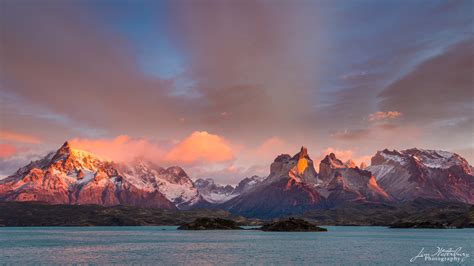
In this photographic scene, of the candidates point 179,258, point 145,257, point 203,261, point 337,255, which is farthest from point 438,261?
point 145,257

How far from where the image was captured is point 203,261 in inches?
6442

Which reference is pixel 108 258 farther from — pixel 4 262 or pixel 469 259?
pixel 469 259

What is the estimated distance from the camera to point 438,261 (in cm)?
15925

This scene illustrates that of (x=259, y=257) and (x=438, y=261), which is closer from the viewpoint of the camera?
(x=438, y=261)

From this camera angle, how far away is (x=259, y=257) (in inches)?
6969

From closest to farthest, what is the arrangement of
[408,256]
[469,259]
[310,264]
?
[310,264]
[469,259]
[408,256]

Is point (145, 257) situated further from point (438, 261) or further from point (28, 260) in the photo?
point (438, 261)

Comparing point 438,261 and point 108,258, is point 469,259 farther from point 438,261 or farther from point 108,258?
point 108,258

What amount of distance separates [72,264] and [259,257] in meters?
67.2

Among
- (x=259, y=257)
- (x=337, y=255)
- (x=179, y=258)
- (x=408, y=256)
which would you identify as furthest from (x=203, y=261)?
(x=408, y=256)

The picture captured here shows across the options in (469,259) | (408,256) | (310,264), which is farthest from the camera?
(408,256)

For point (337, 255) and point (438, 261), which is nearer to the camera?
point (438, 261)

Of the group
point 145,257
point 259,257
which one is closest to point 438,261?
point 259,257

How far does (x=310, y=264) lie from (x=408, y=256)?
→ 4947 cm
